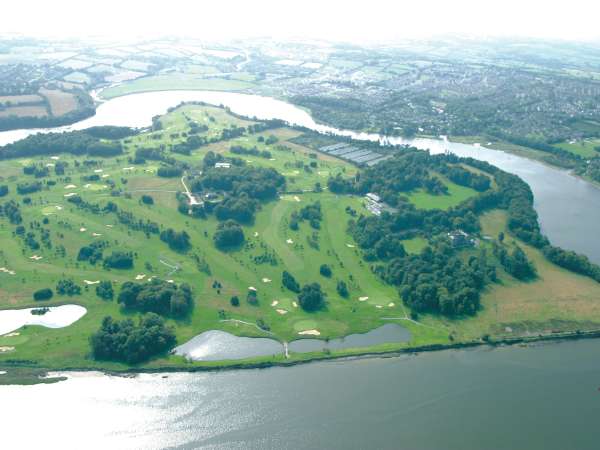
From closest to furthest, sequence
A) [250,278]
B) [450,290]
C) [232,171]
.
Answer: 1. [450,290]
2. [250,278]
3. [232,171]

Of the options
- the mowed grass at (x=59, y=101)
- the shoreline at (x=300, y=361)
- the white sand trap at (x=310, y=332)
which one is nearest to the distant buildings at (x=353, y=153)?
the white sand trap at (x=310, y=332)

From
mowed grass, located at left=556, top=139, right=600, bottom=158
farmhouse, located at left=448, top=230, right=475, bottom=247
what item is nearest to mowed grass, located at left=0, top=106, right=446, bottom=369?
farmhouse, located at left=448, top=230, right=475, bottom=247

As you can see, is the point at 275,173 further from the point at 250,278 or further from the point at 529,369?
the point at 529,369

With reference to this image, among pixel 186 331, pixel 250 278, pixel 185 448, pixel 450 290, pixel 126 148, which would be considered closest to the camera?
pixel 185 448

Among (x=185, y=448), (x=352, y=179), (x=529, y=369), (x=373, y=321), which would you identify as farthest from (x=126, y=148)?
(x=529, y=369)

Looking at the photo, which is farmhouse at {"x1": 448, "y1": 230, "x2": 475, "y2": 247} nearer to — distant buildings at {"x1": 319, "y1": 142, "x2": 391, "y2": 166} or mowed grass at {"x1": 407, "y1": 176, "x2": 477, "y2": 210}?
mowed grass at {"x1": 407, "y1": 176, "x2": 477, "y2": 210}

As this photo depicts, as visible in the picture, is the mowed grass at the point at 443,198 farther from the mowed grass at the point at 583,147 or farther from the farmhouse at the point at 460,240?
the mowed grass at the point at 583,147
